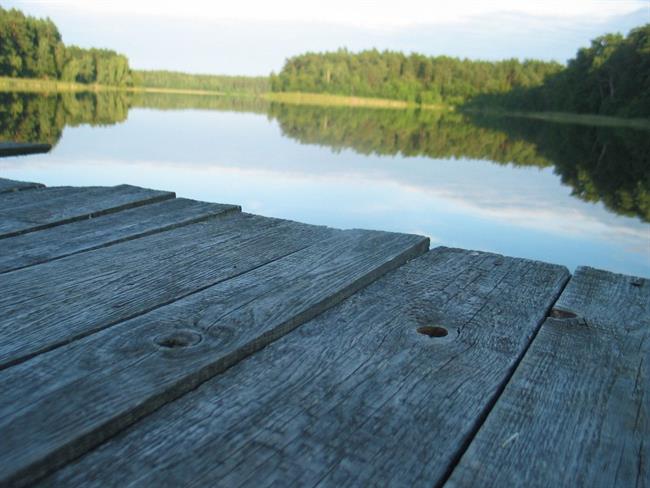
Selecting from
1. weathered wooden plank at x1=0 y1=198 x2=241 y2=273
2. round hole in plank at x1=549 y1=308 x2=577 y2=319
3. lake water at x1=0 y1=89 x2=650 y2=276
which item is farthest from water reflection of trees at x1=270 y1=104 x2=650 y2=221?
round hole in plank at x1=549 y1=308 x2=577 y2=319

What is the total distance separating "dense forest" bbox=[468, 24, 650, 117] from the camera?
41438mm

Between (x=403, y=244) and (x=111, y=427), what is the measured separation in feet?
3.30

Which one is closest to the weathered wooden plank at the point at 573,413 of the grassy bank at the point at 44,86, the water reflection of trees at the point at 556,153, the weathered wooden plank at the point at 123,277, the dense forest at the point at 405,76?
the weathered wooden plank at the point at 123,277

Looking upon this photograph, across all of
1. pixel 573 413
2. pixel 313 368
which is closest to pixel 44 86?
pixel 313 368

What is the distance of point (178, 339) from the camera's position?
918mm

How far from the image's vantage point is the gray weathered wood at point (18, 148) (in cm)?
334

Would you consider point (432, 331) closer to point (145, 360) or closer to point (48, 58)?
point (145, 360)

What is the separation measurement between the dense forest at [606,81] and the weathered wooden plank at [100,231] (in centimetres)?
4424

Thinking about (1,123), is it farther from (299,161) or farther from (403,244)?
(403,244)

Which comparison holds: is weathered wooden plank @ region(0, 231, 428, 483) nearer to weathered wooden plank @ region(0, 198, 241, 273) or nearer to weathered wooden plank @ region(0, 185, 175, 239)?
weathered wooden plank @ region(0, 198, 241, 273)

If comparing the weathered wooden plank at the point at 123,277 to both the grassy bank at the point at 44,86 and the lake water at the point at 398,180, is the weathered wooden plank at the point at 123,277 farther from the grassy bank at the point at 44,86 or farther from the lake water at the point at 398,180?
the grassy bank at the point at 44,86

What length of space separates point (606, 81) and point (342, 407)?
51.8 metres

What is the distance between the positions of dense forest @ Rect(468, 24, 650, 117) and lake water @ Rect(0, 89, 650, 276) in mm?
27537

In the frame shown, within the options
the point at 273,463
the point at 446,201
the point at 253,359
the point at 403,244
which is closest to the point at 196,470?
the point at 273,463
